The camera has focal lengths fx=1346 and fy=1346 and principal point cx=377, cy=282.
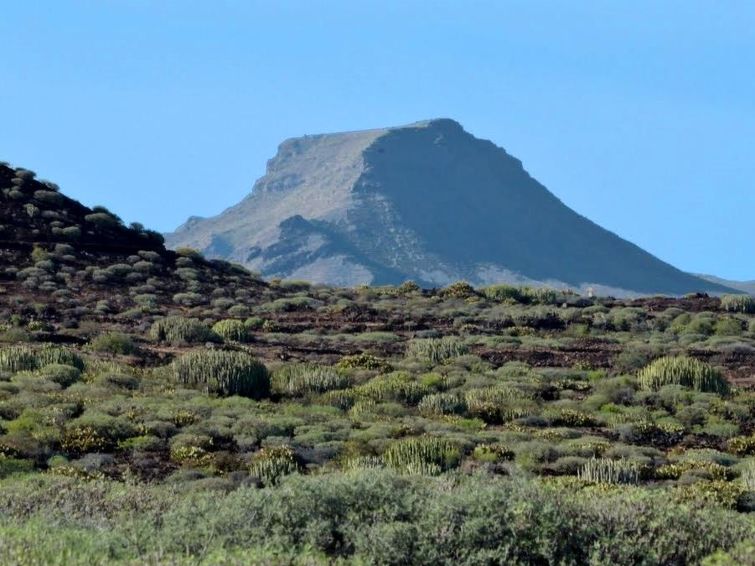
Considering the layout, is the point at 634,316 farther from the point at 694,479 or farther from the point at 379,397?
the point at 694,479

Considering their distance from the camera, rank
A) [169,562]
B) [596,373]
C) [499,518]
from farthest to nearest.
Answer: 1. [596,373]
2. [499,518]
3. [169,562]

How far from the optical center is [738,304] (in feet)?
170

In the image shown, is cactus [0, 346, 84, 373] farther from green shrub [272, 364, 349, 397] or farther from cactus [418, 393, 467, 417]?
cactus [418, 393, 467, 417]

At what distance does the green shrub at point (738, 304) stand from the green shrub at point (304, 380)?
25280mm

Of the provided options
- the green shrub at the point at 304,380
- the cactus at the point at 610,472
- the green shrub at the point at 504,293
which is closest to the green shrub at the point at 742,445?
the cactus at the point at 610,472

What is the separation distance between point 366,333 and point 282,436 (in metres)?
20.6

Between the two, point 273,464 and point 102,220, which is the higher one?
point 102,220

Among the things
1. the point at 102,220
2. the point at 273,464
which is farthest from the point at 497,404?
the point at 102,220

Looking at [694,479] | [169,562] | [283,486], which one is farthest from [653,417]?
[169,562]

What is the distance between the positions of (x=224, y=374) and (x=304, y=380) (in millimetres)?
1780

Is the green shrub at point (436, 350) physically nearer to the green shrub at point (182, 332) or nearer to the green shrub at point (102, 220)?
the green shrub at point (182, 332)

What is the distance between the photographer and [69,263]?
51.9 m

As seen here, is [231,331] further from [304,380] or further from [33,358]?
[304,380]

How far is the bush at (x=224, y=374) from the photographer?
94.7 ft
